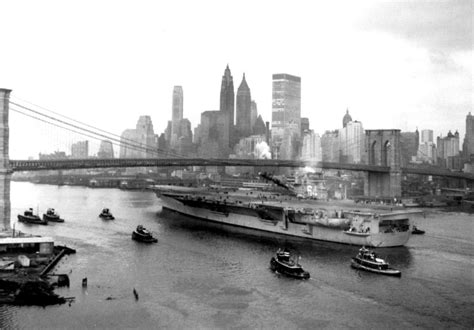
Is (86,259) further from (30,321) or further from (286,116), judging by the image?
(286,116)

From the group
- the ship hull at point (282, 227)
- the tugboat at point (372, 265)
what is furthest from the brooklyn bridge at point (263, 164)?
the tugboat at point (372, 265)

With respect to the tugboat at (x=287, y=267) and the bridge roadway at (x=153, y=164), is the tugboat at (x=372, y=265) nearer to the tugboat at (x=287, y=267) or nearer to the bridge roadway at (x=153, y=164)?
the tugboat at (x=287, y=267)

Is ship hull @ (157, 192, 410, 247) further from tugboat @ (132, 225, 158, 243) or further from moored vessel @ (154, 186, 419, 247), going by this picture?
tugboat @ (132, 225, 158, 243)

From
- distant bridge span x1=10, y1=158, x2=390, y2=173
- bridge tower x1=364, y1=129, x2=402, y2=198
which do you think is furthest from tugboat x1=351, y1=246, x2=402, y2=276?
bridge tower x1=364, y1=129, x2=402, y2=198

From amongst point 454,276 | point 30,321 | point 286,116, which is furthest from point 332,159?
point 30,321

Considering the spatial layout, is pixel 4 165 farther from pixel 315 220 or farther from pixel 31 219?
pixel 315 220
